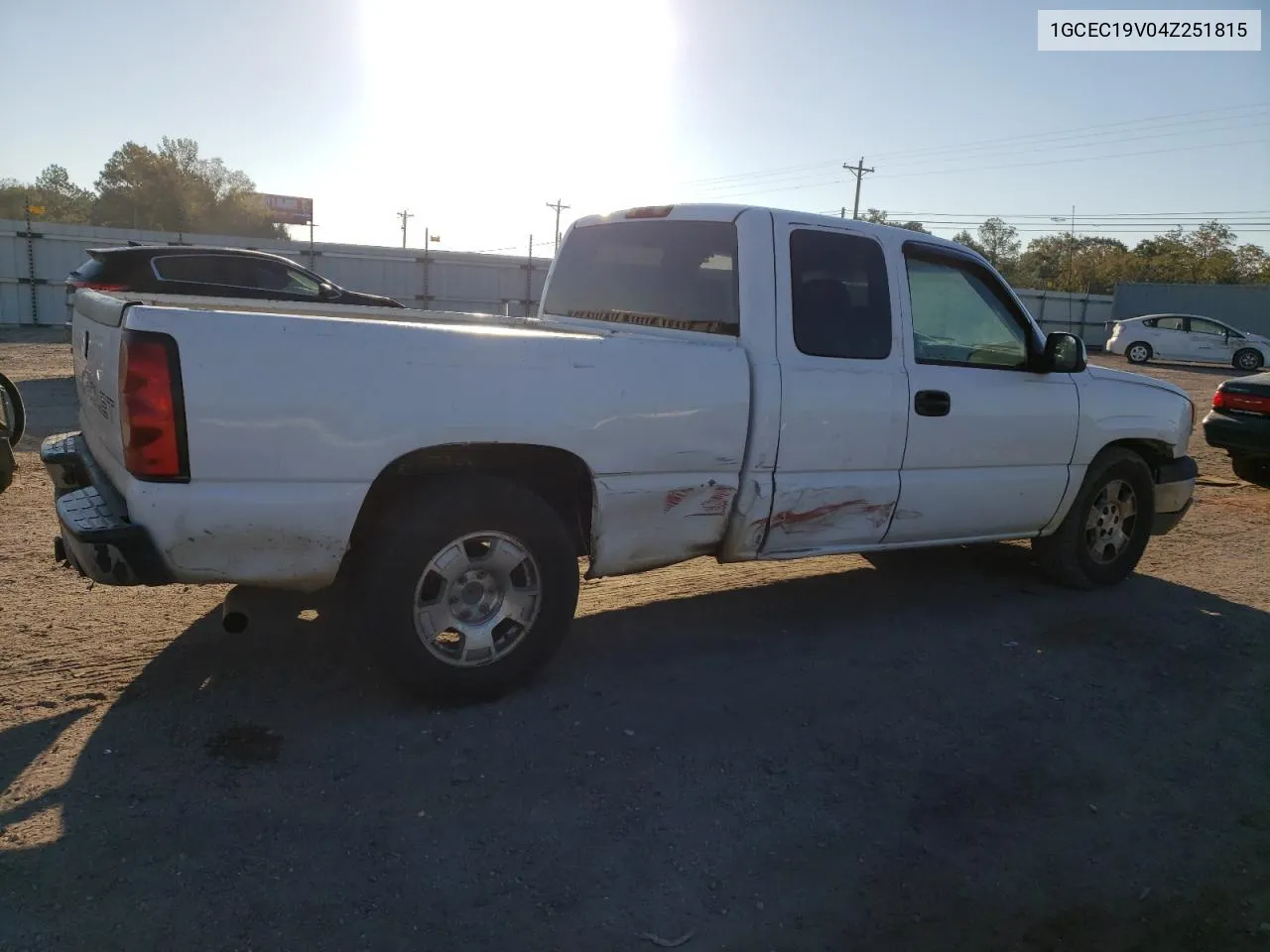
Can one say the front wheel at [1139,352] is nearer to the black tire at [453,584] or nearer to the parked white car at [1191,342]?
the parked white car at [1191,342]

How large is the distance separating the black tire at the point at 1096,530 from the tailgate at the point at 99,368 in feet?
15.8

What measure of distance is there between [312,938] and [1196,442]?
1350cm

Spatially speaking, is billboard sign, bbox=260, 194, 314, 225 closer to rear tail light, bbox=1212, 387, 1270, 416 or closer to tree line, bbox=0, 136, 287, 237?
tree line, bbox=0, 136, 287, 237

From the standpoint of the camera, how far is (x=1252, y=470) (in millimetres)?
9805

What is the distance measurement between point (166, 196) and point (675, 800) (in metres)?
78.2

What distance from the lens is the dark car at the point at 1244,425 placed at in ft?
30.2

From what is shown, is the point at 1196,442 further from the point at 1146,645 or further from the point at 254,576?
the point at 254,576

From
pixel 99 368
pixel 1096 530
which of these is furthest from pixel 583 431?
pixel 1096 530

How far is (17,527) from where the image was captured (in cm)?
578

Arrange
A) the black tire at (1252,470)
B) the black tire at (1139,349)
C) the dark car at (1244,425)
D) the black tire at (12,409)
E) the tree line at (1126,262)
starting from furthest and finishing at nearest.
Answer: the tree line at (1126,262), the black tire at (1139,349), the black tire at (1252,470), the dark car at (1244,425), the black tire at (12,409)

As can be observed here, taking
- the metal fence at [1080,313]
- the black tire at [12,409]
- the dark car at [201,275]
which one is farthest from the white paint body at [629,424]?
the metal fence at [1080,313]

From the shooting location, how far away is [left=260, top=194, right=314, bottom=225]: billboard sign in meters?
80.6

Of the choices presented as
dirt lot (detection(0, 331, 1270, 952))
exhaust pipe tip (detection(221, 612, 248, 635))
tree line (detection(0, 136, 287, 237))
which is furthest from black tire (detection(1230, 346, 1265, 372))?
tree line (detection(0, 136, 287, 237))

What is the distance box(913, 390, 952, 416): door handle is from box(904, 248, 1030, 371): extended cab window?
0.18m
